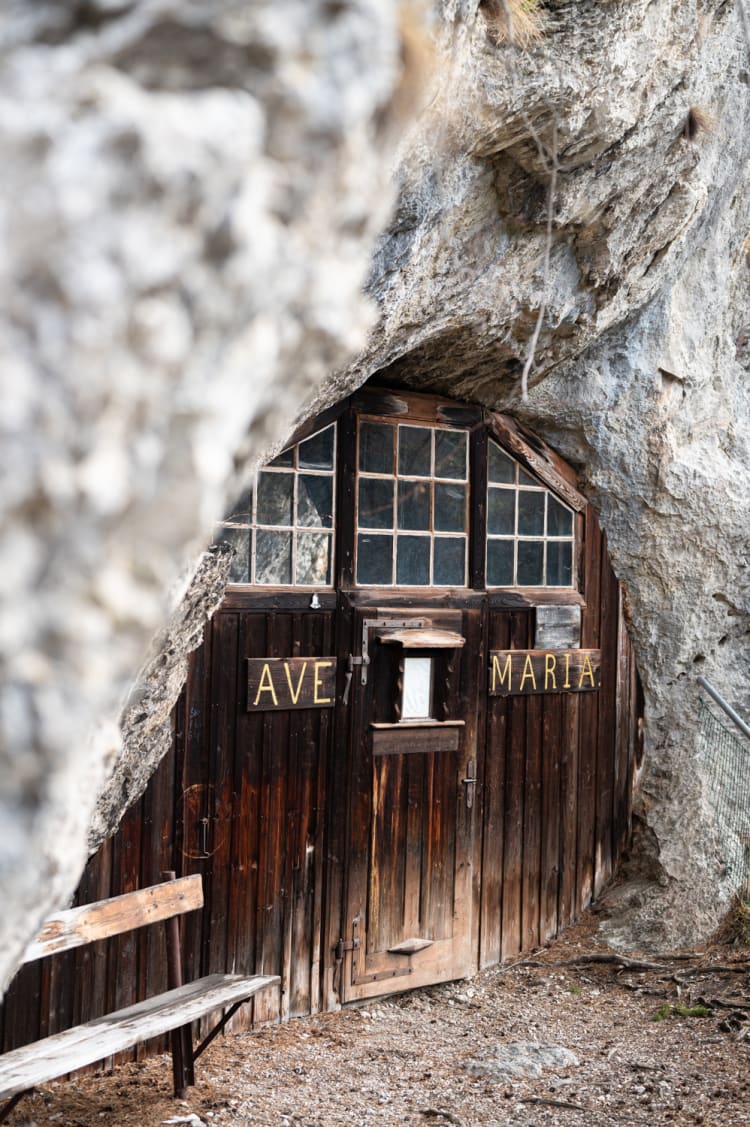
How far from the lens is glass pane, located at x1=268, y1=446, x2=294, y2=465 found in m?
5.06

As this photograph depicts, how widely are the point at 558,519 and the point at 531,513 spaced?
227 mm

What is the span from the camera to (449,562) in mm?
5789

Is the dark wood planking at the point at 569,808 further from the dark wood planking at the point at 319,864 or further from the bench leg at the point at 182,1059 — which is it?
the bench leg at the point at 182,1059

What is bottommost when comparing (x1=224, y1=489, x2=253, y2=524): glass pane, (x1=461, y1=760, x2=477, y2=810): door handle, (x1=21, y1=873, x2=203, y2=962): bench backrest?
(x1=21, y1=873, x2=203, y2=962): bench backrest

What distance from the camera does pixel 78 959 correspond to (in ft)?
14.0

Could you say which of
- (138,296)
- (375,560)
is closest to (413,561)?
(375,560)

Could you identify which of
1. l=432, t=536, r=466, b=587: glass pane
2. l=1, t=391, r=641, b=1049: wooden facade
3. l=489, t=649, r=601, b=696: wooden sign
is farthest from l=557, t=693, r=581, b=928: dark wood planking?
l=432, t=536, r=466, b=587: glass pane

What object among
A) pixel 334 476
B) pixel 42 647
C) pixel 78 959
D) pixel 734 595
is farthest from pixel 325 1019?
pixel 42 647

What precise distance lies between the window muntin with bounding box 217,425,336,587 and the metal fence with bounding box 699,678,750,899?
270 centimetres

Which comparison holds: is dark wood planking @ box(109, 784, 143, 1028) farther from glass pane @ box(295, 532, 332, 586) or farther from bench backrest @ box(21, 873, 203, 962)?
glass pane @ box(295, 532, 332, 586)

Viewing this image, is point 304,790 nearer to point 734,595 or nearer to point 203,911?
point 203,911

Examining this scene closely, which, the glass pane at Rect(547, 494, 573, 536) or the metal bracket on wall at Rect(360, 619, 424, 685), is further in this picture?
the glass pane at Rect(547, 494, 573, 536)

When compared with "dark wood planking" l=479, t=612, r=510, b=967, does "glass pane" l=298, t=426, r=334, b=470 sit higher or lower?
higher

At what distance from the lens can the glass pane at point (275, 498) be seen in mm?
5012
